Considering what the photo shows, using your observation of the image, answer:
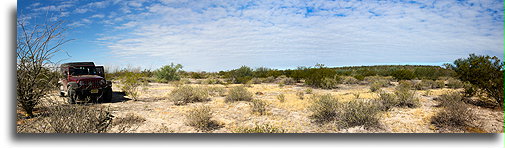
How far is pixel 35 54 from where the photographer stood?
4.26 m

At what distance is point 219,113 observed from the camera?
19.0 feet

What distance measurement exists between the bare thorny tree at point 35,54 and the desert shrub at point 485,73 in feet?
28.3

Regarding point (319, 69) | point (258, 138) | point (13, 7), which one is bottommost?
point (258, 138)

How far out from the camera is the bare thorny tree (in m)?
4.09

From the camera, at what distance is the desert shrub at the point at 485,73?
497cm

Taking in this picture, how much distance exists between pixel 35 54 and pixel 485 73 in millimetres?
10272

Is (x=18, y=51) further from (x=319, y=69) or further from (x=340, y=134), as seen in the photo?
(x=319, y=69)

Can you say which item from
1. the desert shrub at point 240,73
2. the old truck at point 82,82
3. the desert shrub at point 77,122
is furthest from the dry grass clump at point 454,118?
the desert shrub at point 240,73

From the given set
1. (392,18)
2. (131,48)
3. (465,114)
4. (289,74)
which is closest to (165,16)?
(131,48)

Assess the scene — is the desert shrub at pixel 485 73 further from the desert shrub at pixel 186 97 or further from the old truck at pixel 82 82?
the old truck at pixel 82 82

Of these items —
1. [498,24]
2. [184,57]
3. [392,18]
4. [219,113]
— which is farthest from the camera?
[219,113]

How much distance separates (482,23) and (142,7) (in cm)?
677

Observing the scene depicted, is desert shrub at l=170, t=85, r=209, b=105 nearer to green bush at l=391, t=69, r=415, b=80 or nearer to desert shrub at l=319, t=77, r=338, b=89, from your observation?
desert shrub at l=319, t=77, r=338, b=89

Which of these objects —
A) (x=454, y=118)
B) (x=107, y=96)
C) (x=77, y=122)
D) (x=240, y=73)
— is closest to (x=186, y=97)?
(x=107, y=96)
